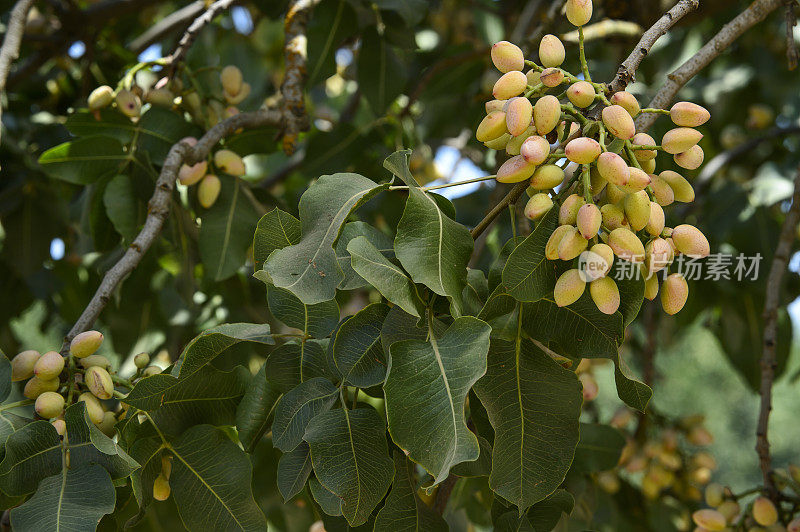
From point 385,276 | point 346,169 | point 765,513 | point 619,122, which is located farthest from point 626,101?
point 346,169

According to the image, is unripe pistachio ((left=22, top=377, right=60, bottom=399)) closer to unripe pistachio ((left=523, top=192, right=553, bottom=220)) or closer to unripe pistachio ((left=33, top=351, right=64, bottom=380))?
unripe pistachio ((left=33, top=351, right=64, bottom=380))

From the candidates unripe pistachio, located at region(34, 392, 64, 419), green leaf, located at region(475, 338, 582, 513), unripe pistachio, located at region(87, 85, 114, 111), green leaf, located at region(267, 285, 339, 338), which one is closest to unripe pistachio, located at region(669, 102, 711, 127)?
green leaf, located at region(475, 338, 582, 513)

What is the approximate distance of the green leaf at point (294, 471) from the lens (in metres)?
0.62

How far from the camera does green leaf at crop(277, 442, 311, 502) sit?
2.02 feet

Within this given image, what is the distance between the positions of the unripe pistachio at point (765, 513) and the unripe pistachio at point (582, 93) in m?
0.60

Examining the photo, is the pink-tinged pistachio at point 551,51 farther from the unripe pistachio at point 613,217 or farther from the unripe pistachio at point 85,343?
the unripe pistachio at point 85,343

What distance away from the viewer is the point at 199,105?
41.2 inches

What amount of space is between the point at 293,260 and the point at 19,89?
3.88 feet

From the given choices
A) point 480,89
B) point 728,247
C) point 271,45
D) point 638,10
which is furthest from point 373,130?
point 271,45

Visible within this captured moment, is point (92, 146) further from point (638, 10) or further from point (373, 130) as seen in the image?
point (638, 10)

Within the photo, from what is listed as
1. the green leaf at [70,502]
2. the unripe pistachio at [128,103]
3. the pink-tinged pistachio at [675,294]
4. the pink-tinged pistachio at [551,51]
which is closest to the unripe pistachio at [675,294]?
the pink-tinged pistachio at [675,294]

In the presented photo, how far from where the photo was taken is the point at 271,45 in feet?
9.23

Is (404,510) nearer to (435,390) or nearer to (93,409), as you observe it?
(435,390)

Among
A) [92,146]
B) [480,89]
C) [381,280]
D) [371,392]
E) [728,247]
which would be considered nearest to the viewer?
[381,280]
